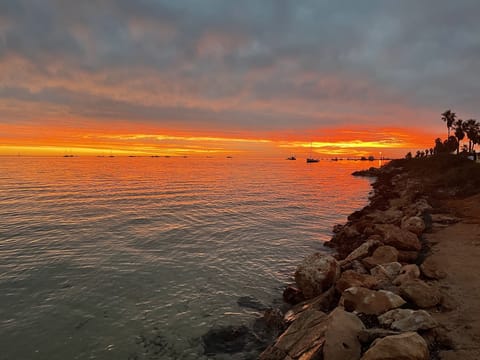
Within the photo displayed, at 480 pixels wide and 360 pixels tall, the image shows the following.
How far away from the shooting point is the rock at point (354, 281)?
9.70 meters

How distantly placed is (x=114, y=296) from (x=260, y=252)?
8110 millimetres

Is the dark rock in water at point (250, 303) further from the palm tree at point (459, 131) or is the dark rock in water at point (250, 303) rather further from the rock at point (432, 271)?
the palm tree at point (459, 131)

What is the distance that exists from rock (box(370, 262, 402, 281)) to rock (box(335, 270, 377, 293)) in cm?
53

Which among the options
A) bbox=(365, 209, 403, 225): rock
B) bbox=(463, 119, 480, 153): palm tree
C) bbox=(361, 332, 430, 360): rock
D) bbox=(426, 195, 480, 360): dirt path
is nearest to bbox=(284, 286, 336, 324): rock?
bbox=(426, 195, 480, 360): dirt path

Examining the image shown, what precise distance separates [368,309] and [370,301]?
Answer: 221mm

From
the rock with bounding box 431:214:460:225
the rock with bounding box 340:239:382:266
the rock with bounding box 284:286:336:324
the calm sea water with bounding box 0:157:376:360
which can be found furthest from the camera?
the rock with bounding box 431:214:460:225

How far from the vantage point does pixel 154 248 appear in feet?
57.2

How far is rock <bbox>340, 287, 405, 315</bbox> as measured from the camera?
771 cm

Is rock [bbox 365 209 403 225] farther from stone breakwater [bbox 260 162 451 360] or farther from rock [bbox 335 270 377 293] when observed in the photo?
rock [bbox 335 270 377 293]

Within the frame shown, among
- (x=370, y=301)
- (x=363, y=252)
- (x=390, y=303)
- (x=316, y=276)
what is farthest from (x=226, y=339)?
(x=363, y=252)

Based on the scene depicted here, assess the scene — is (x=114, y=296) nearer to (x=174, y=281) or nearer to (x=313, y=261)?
(x=174, y=281)

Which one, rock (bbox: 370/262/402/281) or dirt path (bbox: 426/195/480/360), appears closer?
dirt path (bbox: 426/195/480/360)

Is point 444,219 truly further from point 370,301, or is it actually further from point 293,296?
point 370,301

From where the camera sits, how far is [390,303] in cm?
777
